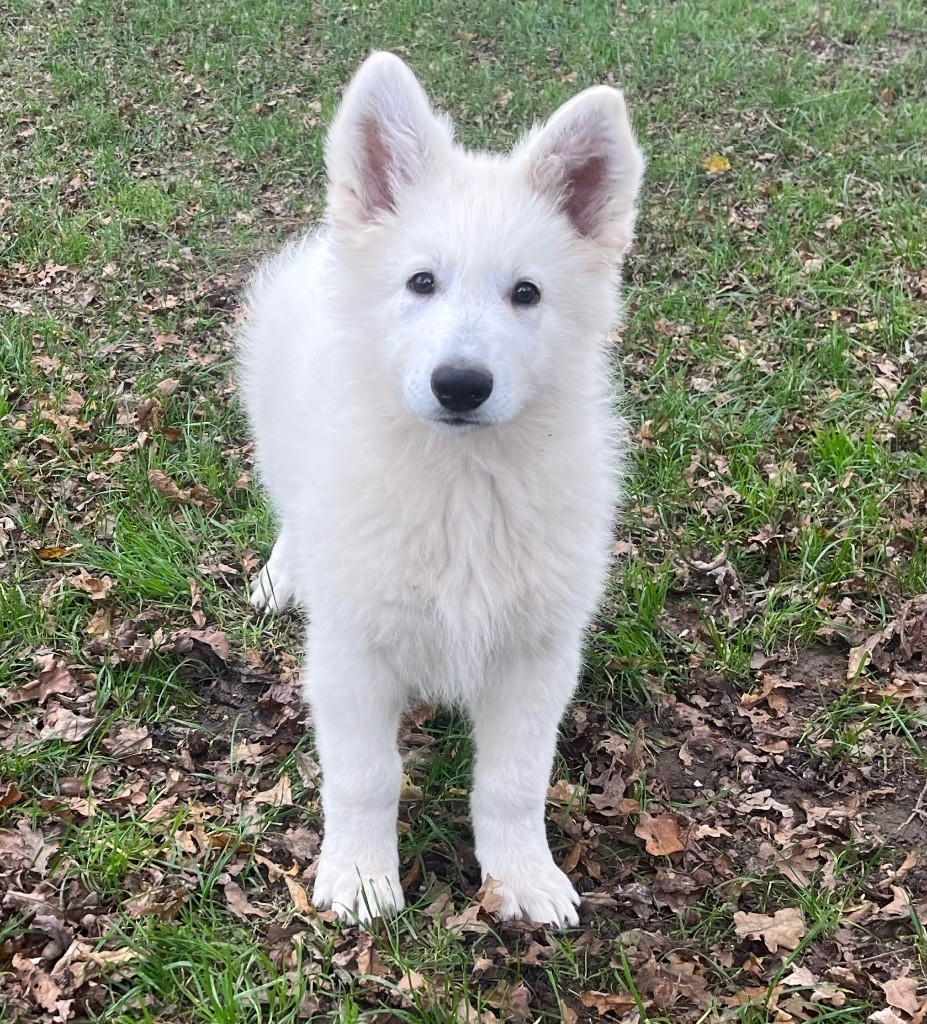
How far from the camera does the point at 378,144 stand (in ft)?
8.55

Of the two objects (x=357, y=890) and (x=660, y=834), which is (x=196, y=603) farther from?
(x=660, y=834)

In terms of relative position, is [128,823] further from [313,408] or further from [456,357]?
[456,357]

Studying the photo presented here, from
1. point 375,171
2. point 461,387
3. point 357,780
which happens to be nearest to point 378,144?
point 375,171

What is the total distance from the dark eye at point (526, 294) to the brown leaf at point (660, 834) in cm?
164

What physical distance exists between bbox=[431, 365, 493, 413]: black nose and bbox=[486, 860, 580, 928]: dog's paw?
1371mm

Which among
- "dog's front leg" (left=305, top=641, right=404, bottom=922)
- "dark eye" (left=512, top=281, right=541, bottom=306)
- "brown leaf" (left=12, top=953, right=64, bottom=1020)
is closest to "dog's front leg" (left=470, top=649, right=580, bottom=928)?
"dog's front leg" (left=305, top=641, right=404, bottom=922)

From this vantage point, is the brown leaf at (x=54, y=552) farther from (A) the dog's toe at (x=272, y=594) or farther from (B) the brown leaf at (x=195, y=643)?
(A) the dog's toe at (x=272, y=594)

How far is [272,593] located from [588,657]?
1266 mm

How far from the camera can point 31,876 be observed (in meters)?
2.70

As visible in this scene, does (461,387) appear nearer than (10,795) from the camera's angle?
Yes

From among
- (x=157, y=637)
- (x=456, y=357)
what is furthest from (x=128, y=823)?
(x=456, y=357)

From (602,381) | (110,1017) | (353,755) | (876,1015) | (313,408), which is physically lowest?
(110,1017)

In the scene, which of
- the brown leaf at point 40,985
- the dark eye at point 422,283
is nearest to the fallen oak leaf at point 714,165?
the dark eye at point 422,283

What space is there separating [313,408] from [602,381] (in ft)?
2.92
